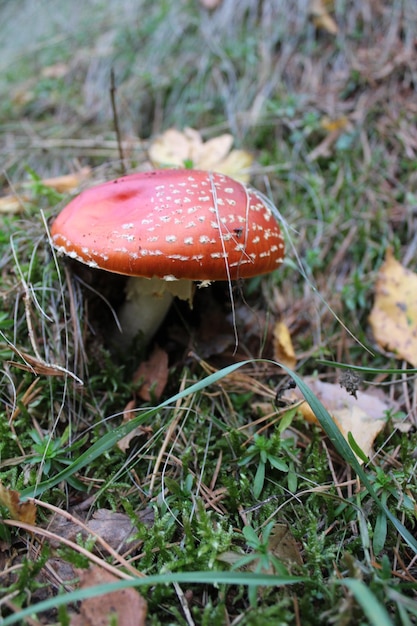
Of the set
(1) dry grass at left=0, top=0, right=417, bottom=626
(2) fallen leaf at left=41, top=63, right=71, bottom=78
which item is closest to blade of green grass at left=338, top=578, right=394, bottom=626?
(1) dry grass at left=0, top=0, right=417, bottom=626

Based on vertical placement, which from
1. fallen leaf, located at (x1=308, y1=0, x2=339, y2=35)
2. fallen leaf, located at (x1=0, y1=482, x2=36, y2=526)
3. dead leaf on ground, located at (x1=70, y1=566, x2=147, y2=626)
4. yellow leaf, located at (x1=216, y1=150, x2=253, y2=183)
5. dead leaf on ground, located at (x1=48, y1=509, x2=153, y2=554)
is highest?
fallen leaf, located at (x1=308, y1=0, x2=339, y2=35)

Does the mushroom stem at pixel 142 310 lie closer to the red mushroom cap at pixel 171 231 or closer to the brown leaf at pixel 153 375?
the brown leaf at pixel 153 375

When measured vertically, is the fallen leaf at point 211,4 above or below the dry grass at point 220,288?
above

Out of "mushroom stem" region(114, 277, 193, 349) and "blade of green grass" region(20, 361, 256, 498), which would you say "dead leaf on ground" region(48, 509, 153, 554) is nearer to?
"blade of green grass" region(20, 361, 256, 498)

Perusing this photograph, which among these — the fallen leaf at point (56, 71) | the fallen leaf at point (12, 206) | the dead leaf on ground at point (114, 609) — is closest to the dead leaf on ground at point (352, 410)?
the dead leaf on ground at point (114, 609)

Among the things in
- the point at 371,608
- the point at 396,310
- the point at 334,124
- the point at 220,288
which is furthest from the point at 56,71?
the point at 371,608

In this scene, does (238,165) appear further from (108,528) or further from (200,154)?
(108,528)

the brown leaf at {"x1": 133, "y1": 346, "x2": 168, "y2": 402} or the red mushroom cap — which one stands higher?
the red mushroom cap
